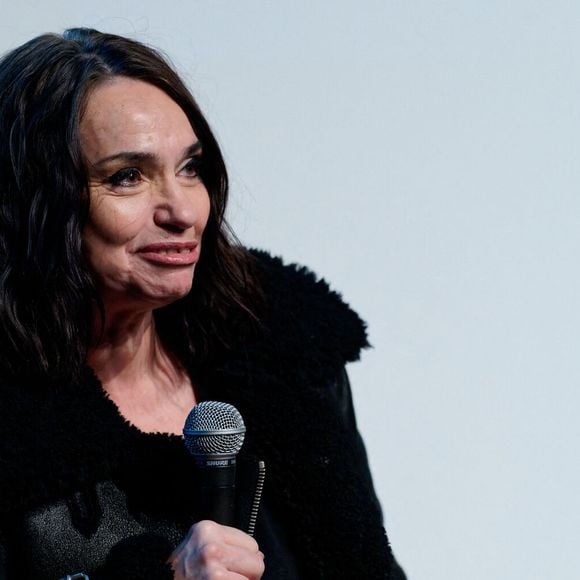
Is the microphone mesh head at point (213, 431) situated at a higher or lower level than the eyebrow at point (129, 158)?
lower

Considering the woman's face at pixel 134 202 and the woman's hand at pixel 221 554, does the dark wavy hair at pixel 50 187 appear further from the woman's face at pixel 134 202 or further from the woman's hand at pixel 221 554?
the woman's hand at pixel 221 554

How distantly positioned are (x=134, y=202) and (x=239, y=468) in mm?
467

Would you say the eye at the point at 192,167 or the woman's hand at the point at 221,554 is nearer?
the woman's hand at the point at 221,554

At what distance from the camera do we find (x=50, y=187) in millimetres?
2209

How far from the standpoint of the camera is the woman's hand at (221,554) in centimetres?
188

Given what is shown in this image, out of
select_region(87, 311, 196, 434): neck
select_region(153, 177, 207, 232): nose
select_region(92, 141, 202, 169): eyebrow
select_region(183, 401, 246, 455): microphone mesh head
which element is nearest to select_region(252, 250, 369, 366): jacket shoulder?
select_region(87, 311, 196, 434): neck

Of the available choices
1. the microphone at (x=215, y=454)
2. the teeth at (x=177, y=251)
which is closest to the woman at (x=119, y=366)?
the teeth at (x=177, y=251)

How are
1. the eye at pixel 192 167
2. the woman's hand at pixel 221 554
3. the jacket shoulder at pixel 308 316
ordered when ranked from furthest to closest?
1. the jacket shoulder at pixel 308 316
2. the eye at pixel 192 167
3. the woman's hand at pixel 221 554

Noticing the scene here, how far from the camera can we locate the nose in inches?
87.0

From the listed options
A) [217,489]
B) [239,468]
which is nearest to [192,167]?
[239,468]

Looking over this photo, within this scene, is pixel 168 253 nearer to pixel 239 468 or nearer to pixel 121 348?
pixel 121 348

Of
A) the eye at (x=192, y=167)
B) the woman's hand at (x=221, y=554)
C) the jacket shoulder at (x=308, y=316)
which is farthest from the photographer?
the jacket shoulder at (x=308, y=316)

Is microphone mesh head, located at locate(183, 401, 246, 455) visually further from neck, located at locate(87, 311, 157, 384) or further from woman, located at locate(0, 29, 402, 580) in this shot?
neck, located at locate(87, 311, 157, 384)

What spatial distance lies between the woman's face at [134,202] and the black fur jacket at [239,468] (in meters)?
0.19
